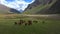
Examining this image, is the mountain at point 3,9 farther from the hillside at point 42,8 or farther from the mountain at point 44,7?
the mountain at point 44,7

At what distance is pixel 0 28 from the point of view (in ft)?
26.4

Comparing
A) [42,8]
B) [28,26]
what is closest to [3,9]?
[28,26]

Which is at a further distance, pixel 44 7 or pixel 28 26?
pixel 44 7

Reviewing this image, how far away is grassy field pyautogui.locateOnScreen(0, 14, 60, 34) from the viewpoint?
315 inches

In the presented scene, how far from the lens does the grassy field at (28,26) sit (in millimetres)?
8000

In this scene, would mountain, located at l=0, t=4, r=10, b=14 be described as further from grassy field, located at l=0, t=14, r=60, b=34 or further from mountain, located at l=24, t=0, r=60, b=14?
mountain, located at l=24, t=0, r=60, b=14

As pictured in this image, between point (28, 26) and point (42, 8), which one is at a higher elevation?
point (42, 8)

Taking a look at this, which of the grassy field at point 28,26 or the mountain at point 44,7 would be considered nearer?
the grassy field at point 28,26

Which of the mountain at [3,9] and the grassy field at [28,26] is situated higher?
the mountain at [3,9]

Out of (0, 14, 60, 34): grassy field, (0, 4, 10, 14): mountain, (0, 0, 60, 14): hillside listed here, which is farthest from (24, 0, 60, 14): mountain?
(0, 4, 10, 14): mountain

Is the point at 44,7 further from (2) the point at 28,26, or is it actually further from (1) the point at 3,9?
(1) the point at 3,9

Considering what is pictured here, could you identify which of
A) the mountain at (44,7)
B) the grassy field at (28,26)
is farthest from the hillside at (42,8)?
the grassy field at (28,26)

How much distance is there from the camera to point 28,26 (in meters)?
8.13

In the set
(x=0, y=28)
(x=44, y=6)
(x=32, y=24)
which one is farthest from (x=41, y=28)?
(x=0, y=28)
